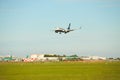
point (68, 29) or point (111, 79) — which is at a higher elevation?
point (68, 29)

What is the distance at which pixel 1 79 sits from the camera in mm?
34094

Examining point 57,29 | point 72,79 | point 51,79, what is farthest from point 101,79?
point 57,29

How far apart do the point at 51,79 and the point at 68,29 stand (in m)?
44.0

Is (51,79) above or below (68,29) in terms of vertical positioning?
below

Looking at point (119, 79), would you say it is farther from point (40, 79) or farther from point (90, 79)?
point (40, 79)

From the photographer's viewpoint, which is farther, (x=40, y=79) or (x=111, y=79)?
(x=40, y=79)

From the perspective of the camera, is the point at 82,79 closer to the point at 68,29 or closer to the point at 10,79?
the point at 10,79

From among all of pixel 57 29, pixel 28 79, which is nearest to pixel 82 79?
pixel 28 79

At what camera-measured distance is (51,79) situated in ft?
109

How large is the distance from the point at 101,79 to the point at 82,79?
214 cm

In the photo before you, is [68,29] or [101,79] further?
[68,29]

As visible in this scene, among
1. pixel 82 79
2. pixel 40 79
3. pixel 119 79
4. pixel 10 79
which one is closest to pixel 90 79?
pixel 82 79

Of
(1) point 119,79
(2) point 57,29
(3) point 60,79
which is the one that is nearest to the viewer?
(1) point 119,79

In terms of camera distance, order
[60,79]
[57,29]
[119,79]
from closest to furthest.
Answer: [119,79]
[60,79]
[57,29]
